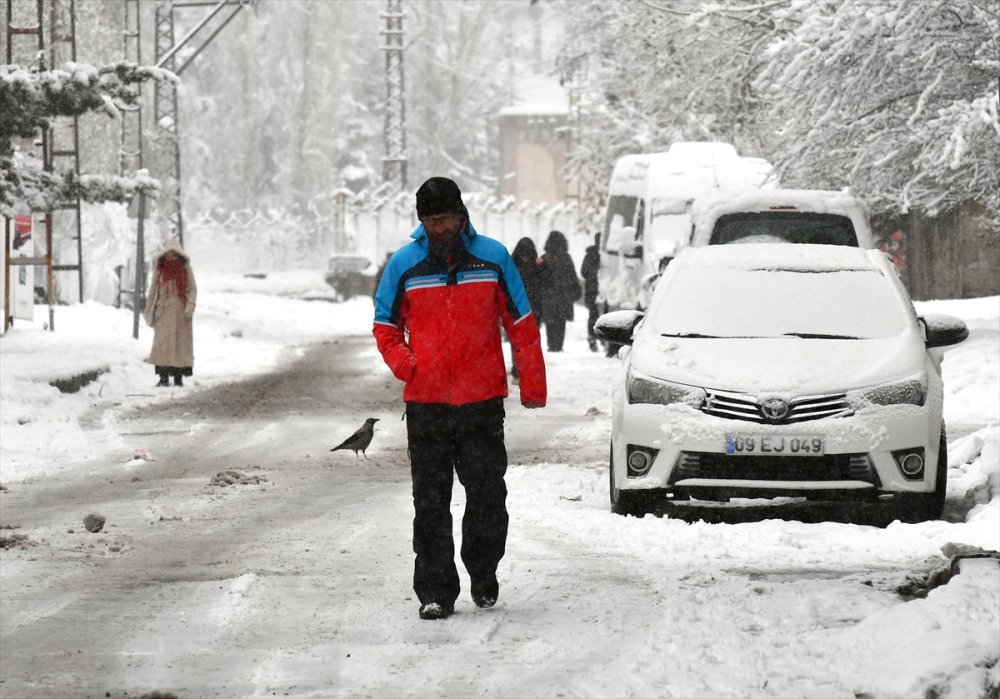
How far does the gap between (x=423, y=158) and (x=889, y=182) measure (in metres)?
71.0

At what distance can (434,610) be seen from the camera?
289 inches

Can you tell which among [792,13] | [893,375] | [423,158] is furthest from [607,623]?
[423,158]

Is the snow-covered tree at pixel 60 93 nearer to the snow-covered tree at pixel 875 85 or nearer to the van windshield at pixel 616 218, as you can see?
the snow-covered tree at pixel 875 85

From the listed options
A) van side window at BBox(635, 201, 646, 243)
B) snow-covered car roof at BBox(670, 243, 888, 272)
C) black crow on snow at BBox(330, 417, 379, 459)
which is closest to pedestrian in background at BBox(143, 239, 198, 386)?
A: van side window at BBox(635, 201, 646, 243)

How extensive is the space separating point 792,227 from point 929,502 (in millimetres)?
6558

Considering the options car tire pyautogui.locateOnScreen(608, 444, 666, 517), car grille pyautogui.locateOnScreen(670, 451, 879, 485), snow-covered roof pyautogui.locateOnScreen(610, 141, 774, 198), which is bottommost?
car tire pyautogui.locateOnScreen(608, 444, 666, 517)

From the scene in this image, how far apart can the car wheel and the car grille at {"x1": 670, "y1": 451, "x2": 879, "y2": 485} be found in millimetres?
316

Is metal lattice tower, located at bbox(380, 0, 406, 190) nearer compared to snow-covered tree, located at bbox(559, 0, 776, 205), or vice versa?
snow-covered tree, located at bbox(559, 0, 776, 205)

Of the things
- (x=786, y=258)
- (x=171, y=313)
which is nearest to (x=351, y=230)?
(x=171, y=313)

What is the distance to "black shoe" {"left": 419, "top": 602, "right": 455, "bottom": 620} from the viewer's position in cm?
735

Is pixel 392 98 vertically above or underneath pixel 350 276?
above

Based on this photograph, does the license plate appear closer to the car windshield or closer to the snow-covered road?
the snow-covered road

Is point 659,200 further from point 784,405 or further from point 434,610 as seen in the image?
point 434,610

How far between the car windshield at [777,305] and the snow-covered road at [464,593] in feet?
3.42
